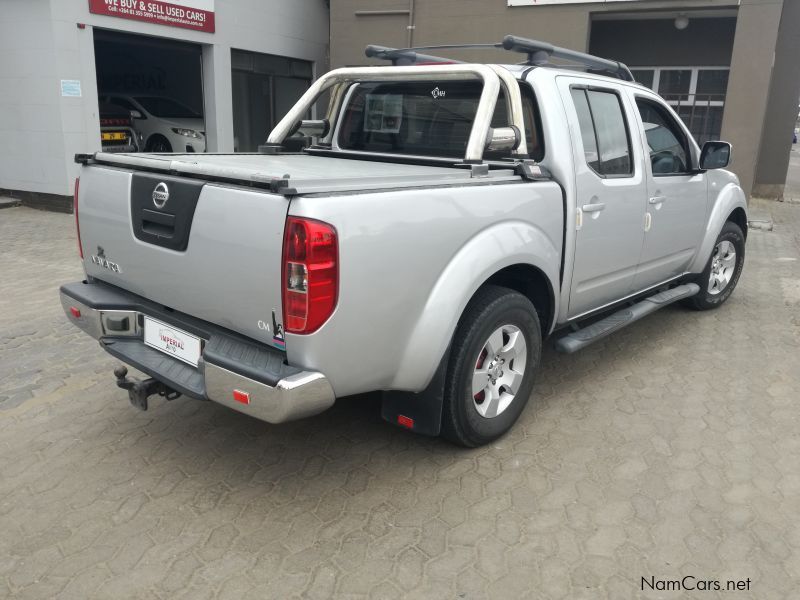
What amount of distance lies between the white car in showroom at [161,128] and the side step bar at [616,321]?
36.2ft

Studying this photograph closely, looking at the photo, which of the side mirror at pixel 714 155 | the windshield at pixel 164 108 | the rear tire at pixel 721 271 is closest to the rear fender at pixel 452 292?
the side mirror at pixel 714 155

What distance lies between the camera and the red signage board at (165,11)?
10.6 m

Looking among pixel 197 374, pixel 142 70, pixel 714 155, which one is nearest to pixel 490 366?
pixel 197 374

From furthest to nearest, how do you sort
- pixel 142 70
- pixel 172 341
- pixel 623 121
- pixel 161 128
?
pixel 142 70, pixel 161 128, pixel 623 121, pixel 172 341

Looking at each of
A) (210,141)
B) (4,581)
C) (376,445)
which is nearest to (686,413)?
(376,445)

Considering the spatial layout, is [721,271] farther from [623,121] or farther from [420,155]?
[420,155]

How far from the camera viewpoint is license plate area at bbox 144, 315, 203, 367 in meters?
2.92

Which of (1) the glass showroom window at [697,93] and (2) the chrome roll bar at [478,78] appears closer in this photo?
→ (2) the chrome roll bar at [478,78]

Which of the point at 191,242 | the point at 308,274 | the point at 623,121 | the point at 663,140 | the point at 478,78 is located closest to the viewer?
the point at 308,274

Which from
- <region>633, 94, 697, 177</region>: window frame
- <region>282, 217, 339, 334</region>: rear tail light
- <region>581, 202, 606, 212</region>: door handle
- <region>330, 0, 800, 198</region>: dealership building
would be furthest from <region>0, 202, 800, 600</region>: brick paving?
<region>330, 0, 800, 198</region>: dealership building

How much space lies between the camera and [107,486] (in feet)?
10.2

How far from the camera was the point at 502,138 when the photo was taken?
3.46 metres

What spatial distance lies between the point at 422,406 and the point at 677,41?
44.3 ft

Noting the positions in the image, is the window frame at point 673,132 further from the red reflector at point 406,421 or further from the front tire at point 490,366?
the red reflector at point 406,421
